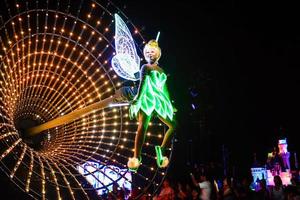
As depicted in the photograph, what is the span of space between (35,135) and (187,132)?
1891cm

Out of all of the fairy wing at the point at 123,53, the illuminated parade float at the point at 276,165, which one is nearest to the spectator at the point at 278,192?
the fairy wing at the point at 123,53

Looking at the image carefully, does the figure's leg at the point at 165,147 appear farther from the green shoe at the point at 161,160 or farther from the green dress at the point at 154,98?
the green dress at the point at 154,98

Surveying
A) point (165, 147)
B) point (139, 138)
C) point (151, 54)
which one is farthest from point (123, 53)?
point (165, 147)

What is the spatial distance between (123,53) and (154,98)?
1.22m

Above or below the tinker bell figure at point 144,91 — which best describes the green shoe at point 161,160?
below

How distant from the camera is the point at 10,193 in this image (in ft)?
25.5

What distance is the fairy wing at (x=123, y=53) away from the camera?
7781 millimetres

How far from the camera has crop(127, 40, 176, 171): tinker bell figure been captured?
7.14 metres

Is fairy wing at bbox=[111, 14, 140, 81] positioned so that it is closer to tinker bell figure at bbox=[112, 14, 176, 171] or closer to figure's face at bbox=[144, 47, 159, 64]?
tinker bell figure at bbox=[112, 14, 176, 171]

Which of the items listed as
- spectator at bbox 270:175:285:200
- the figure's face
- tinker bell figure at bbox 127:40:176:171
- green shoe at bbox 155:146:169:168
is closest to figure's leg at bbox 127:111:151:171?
tinker bell figure at bbox 127:40:176:171

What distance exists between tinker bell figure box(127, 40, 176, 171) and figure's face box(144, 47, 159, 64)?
11 cm

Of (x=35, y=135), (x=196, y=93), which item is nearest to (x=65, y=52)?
(x=35, y=135)

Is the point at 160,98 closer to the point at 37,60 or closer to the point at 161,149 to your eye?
the point at 161,149

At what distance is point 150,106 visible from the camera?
281 inches
